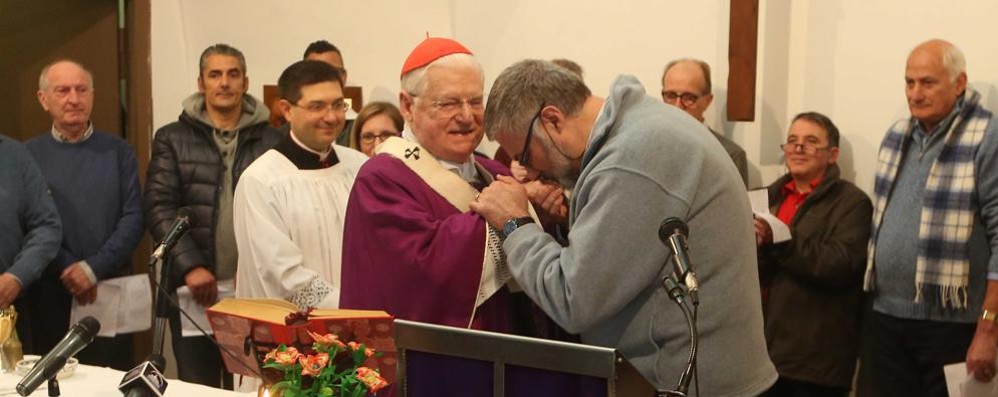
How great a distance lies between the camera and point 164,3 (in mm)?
6914

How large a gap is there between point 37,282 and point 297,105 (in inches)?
76.1

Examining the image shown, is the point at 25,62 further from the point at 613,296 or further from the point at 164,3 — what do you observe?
the point at 613,296

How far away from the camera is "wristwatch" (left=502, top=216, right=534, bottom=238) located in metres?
2.85

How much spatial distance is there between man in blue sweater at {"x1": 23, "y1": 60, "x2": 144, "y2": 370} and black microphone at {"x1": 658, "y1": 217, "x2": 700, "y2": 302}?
379cm

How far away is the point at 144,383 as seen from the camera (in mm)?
2916

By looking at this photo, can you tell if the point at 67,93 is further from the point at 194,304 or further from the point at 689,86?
the point at 689,86

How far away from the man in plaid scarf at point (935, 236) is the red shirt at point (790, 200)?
41 centimetres

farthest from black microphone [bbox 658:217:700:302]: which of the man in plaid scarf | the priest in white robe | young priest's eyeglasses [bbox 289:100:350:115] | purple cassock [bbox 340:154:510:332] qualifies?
the man in plaid scarf

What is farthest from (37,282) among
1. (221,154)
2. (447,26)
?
(447,26)

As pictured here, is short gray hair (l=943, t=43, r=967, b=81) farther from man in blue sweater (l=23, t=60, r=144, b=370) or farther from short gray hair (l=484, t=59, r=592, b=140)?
man in blue sweater (l=23, t=60, r=144, b=370)

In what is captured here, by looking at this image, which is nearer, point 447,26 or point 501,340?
point 501,340

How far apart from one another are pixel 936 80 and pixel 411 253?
257 centimetres

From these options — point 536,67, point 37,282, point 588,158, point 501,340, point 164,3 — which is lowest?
point 37,282

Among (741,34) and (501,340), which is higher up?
(741,34)
